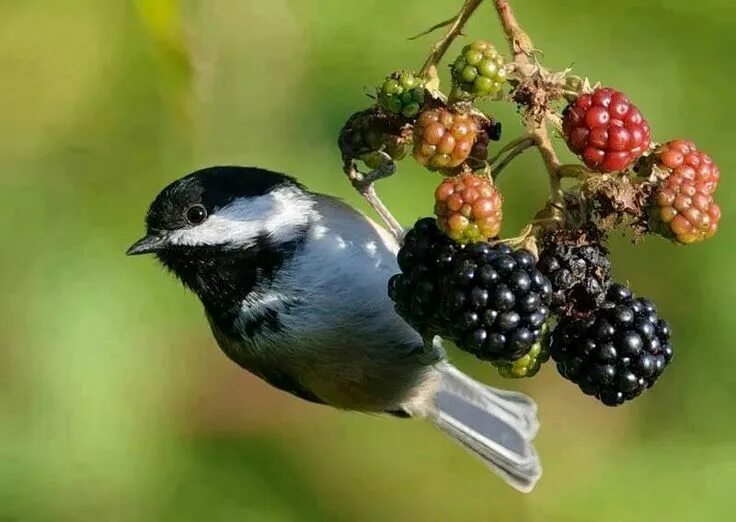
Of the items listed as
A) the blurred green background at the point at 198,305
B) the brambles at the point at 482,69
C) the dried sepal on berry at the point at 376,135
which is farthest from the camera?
the blurred green background at the point at 198,305

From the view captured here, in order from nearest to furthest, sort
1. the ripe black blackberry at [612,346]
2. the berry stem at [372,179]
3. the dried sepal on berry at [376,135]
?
the ripe black blackberry at [612,346], the dried sepal on berry at [376,135], the berry stem at [372,179]

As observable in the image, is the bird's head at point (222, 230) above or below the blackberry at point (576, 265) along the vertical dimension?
below

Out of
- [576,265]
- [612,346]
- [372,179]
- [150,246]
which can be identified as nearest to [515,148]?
[576,265]

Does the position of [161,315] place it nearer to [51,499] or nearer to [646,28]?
[51,499]

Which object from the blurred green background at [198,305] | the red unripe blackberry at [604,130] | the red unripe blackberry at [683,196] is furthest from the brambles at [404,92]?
the blurred green background at [198,305]

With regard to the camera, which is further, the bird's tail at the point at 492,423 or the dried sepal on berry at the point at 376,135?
the bird's tail at the point at 492,423

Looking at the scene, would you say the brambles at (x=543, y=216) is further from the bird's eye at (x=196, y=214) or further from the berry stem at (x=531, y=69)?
the bird's eye at (x=196, y=214)
